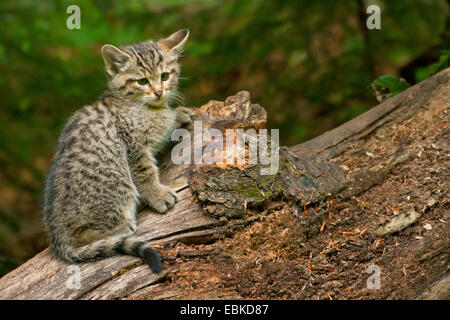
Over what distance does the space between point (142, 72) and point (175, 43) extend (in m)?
0.56

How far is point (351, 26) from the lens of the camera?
6.11 m

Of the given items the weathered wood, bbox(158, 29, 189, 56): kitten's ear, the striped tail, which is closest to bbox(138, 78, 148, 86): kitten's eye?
bbox(158, 29, 189, 56): kitten's ear

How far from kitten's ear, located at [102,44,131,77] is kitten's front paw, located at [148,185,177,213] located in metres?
1.33

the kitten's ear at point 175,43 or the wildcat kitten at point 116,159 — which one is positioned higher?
the kitten's ear at point 175,43

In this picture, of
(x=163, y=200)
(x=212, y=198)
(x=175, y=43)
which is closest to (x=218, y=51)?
(x=175, y=43)

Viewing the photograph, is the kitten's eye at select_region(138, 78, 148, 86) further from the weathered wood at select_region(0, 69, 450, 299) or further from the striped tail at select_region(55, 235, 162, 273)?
the striped tail at select_region(55, 235, 162, 273)

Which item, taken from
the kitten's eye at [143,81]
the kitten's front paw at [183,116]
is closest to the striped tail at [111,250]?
the kitten's front paw at [183,116]

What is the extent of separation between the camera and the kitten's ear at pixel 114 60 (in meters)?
4.14

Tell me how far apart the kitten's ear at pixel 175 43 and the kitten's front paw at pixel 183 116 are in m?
0.59

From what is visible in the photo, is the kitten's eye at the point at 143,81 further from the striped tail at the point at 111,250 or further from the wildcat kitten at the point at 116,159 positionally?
the striped tail at the point at 111,250

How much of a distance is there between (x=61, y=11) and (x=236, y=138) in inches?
150

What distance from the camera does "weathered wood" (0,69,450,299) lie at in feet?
10.3

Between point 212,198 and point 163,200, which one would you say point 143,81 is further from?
point 212,198

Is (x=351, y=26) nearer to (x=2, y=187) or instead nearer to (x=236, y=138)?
(x=236, y=138)
